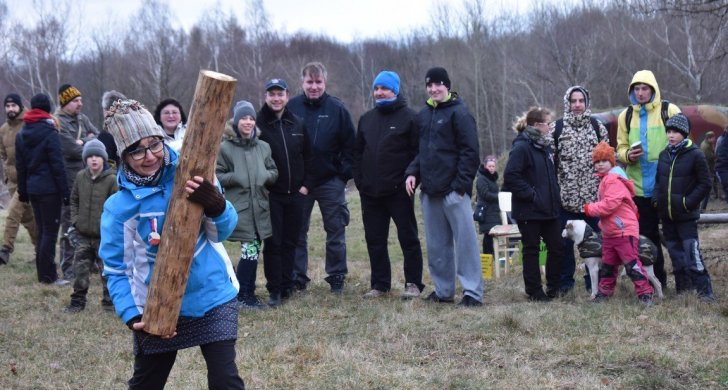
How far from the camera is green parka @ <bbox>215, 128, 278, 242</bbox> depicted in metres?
7.95

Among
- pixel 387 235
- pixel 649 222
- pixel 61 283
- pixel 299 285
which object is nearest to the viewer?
pixel 649 222

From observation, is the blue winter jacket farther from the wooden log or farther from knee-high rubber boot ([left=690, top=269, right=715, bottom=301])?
knee-high rubber boot ([left=690, top=269, right=715, bottom=301])

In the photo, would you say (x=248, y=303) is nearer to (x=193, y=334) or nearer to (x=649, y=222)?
(x=649, y=222)

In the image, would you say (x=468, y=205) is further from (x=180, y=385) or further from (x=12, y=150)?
(x=12, y=150)

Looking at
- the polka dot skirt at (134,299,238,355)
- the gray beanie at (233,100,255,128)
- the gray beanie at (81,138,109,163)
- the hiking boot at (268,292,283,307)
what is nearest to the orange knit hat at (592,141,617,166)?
the gray beanie at (233,100,255,128)

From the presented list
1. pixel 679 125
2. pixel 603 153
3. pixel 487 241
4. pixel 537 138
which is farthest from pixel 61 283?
pixel 679 125

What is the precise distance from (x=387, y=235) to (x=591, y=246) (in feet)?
6.83

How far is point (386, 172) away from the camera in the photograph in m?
8.35

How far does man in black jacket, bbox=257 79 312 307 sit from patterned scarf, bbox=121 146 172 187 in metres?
4.36

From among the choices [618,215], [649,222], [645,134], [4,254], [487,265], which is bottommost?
[487,265]

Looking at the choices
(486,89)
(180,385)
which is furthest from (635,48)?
(180,385)

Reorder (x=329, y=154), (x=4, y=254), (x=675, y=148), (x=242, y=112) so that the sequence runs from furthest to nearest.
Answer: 1. (x=4, y=254)
2. (x=329, y=154)
3. (x=242, y=112)
4. (x=675, y=148)

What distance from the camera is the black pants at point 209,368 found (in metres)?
3.92

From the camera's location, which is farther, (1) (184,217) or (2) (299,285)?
(2) (299,285)
